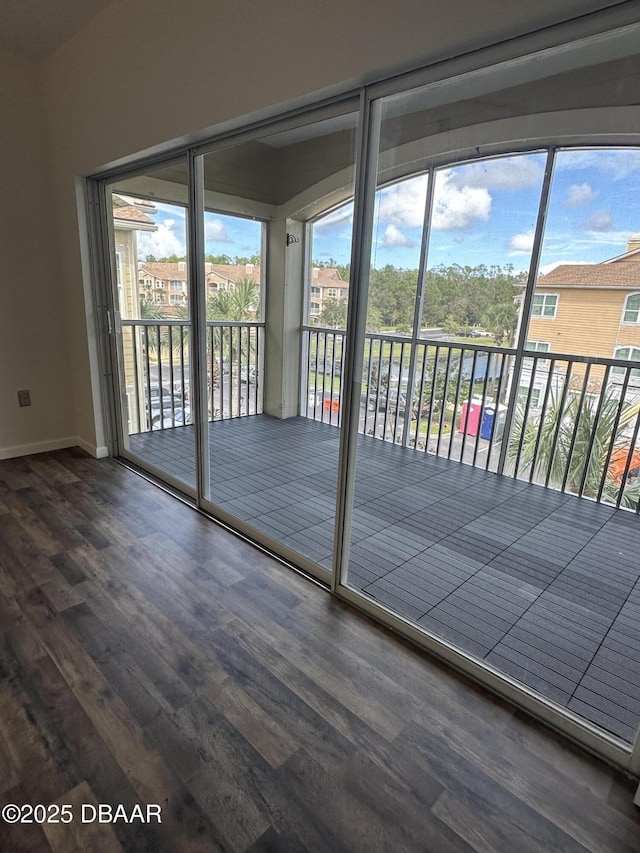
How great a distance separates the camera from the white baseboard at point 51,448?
3.54m

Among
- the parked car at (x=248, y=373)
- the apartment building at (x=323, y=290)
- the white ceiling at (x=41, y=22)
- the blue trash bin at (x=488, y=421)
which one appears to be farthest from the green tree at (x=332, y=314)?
the white ceiling at (x=41, y=22)

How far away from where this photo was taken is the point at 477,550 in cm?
250

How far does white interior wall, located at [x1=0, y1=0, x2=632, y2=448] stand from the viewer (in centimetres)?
133

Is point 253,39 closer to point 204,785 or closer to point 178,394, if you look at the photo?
point 204,785

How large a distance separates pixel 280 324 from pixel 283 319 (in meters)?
0.08

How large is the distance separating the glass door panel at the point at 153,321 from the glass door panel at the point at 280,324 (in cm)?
25

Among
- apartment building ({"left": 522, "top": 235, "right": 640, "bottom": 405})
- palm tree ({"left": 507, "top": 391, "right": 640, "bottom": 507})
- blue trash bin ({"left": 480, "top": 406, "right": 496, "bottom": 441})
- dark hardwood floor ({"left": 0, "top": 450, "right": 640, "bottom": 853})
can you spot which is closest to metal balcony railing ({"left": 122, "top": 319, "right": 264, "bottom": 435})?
dark hardwood floor ({"left": 0, "top": 450, "right": 640, "bottom": 853})

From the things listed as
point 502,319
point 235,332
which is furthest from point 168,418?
point 502,319

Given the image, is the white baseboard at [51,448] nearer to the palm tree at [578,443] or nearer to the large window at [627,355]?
the palm tree at [578,443]

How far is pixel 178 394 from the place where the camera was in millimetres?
4230

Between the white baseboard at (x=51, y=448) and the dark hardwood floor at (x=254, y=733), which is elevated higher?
the white baseboard at (x=51, y=448)

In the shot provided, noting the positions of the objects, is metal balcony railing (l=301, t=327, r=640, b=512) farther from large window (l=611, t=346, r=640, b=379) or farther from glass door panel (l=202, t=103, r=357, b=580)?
glass door panel (l=202, t=103, r=357, b=580)

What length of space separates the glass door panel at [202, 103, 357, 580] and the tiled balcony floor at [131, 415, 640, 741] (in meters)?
0.03

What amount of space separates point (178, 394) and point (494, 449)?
2809 mm
